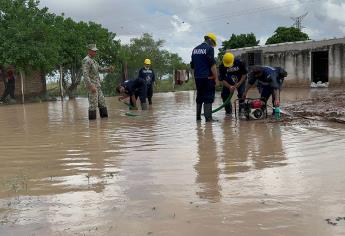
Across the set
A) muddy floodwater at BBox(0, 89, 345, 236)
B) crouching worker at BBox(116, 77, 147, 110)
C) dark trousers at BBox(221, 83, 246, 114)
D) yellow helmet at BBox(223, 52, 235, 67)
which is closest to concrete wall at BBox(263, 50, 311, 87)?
crouching worker at BBox(116, 77, 147, 110)

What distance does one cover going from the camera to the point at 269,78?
29.9 feet

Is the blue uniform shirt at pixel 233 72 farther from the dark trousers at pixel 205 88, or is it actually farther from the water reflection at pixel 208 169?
the water reflection at pixel 208 169

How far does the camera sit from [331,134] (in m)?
6.64

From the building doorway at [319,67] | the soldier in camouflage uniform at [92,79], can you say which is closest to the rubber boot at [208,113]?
the soldier in camouflage uniform at [92,79]

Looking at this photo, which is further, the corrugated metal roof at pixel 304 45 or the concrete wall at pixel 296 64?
the concrete wall at pixel 296 64

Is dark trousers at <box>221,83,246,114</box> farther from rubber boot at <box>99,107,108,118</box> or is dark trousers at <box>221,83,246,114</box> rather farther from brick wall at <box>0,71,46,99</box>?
brick wall at <box>0,71,46,99</box>

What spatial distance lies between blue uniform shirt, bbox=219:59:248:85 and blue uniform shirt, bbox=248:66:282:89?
2.65 ft

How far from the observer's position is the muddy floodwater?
3100 mm

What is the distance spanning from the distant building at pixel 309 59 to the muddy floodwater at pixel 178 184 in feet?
63.8

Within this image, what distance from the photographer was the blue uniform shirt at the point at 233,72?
10156mm

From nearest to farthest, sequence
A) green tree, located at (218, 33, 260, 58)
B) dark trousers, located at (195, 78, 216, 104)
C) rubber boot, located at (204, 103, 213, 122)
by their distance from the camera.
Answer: rubber boot, located at (204, 103, 213, 122), dark trousers, located at (195, 78, 216, 104), green tree, located at (218, 33, 260, 58)

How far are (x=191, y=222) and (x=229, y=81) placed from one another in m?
7.69

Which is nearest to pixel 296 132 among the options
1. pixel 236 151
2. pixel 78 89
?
pixel 236 151

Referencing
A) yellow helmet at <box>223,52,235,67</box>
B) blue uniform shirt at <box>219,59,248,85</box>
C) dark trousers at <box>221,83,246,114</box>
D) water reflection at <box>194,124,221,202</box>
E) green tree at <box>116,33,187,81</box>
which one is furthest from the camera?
green tree at <box>116,33,187,81</box>
